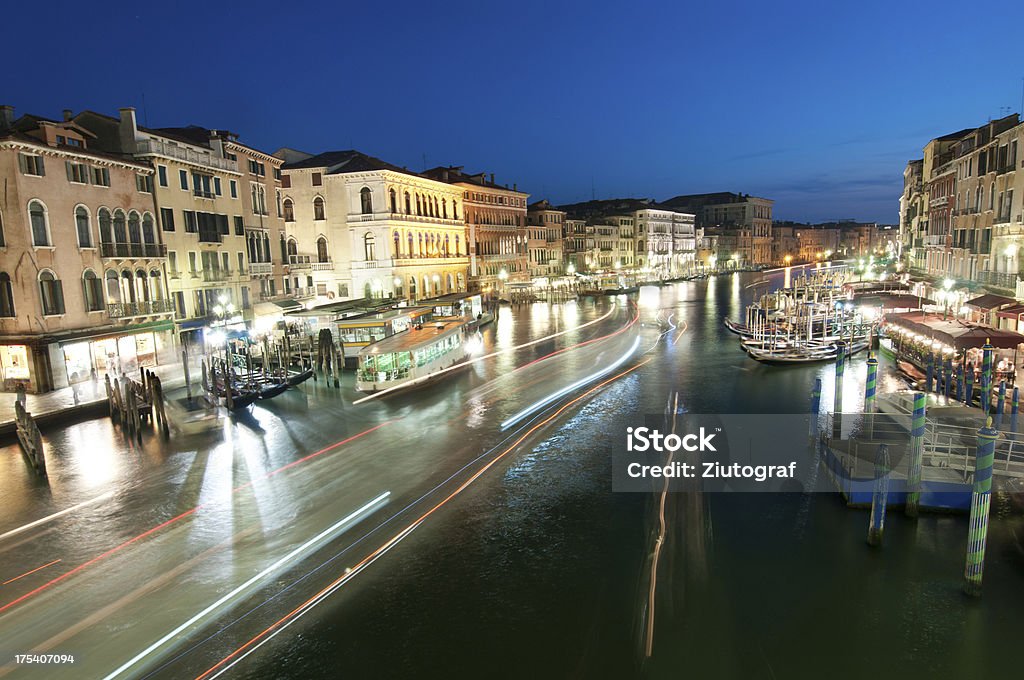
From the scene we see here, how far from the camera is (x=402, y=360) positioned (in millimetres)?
27125

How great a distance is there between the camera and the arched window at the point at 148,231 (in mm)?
29844

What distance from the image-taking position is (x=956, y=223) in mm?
38531

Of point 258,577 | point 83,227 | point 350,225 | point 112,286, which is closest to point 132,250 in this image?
point 112,286

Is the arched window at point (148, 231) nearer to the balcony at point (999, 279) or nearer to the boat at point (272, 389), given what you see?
the boat at point (272, 389)

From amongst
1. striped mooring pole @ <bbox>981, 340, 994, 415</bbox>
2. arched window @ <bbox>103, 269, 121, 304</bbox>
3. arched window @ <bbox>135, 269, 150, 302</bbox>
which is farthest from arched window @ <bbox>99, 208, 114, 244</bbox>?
striped mooring pole @ <bbox>981, 340, 994, 415</bbox>

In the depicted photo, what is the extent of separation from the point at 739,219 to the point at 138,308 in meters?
149

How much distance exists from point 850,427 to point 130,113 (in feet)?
111

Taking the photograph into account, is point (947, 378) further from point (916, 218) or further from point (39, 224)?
point (916, 218)

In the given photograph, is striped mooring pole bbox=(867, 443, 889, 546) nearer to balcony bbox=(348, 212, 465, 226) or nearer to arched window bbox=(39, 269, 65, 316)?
arched window bbox=(39, 269, 65, 316)

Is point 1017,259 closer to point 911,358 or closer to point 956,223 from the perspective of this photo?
point 911,358

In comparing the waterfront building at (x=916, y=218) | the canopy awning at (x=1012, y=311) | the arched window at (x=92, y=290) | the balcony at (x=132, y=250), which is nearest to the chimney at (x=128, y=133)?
the balcony at (x=132, y=250)

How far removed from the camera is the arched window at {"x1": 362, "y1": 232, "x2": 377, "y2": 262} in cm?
4788

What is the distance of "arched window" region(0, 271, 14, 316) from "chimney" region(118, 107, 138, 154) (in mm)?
9254

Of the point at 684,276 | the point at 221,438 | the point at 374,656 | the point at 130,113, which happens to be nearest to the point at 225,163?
the point at 130,113
